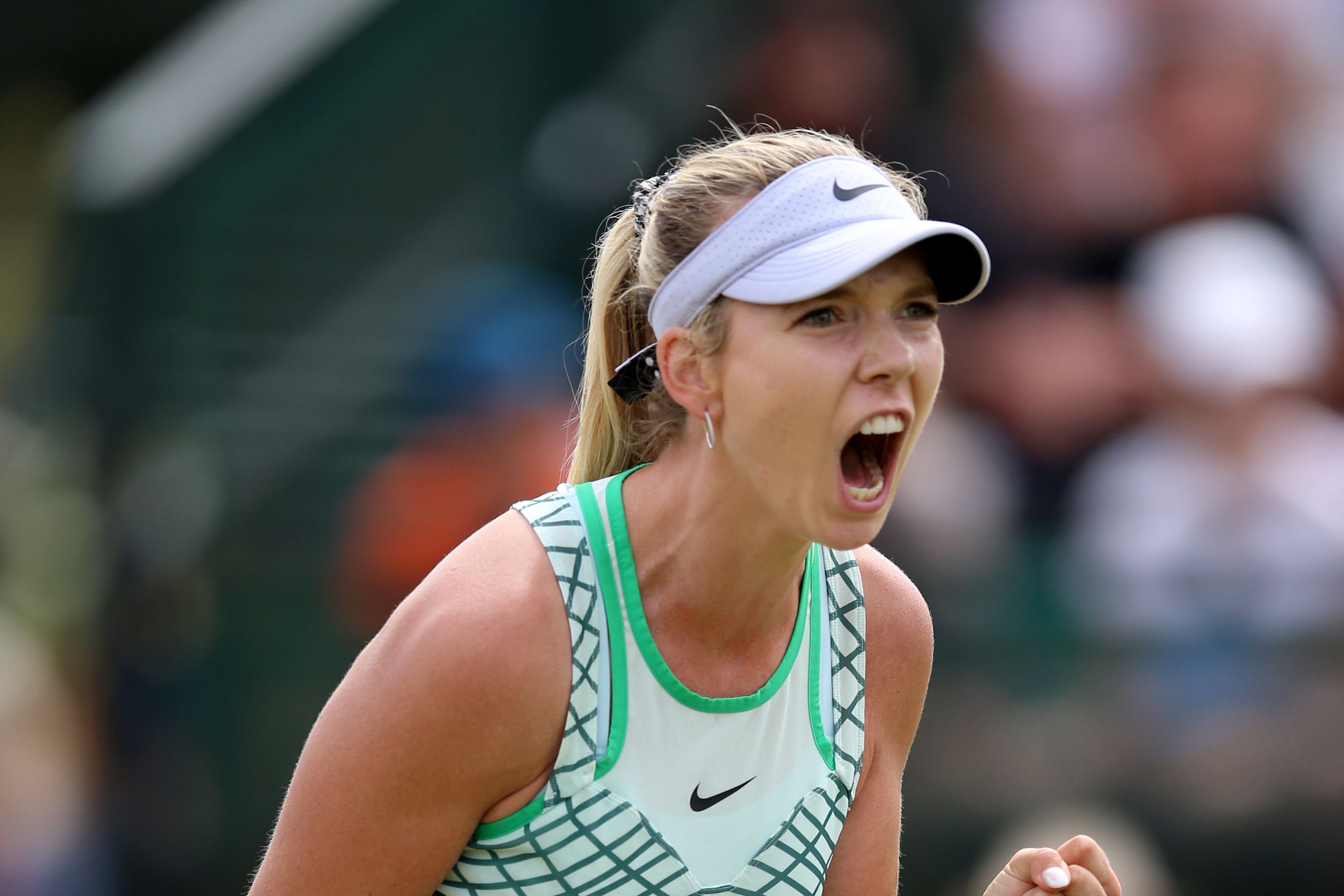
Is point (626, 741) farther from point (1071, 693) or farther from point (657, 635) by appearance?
point (1071, 693)

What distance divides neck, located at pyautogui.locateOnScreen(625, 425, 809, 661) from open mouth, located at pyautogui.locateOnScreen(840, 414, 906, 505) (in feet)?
0.44

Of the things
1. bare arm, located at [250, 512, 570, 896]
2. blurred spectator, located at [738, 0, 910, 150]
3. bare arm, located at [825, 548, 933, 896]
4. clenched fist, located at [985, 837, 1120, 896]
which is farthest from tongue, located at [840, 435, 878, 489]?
blurred spectator, located at [738, 0, 910, 150]

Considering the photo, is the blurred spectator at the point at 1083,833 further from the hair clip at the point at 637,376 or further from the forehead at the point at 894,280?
the forehead at the point at 894,280

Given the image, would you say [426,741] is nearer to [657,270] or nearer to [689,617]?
[689,617]

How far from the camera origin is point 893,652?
2.50m

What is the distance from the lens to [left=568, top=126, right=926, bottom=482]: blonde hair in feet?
7.34

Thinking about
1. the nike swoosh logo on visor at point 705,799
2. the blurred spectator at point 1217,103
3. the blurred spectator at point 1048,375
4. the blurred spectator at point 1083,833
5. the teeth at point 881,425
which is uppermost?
the blurred spectator at point 1217,103

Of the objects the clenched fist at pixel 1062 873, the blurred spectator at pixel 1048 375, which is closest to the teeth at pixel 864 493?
the clenched fist at pixel 1062 873

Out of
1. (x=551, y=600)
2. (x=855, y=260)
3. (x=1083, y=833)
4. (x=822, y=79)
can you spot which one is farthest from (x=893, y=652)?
(x=822, y=79)

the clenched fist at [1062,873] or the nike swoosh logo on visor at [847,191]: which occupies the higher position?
the nike swoosh logo on visor at [847,191]

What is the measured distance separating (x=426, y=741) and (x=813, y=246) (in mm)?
822

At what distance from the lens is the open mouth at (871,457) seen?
82.8 inches

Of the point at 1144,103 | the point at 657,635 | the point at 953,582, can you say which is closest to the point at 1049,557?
the point at 953,582

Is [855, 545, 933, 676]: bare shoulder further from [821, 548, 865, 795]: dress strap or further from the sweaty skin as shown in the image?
the sweaty skin
